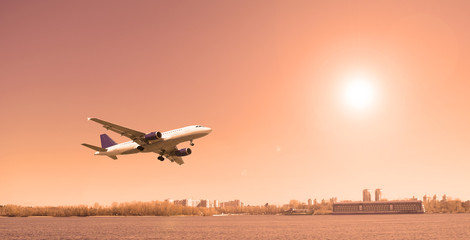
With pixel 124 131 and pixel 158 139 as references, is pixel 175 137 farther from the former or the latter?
pixel 124 131

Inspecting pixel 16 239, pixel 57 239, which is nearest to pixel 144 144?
pixel 57 239

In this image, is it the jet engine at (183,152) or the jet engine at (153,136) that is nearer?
the jet engine at (153,136)

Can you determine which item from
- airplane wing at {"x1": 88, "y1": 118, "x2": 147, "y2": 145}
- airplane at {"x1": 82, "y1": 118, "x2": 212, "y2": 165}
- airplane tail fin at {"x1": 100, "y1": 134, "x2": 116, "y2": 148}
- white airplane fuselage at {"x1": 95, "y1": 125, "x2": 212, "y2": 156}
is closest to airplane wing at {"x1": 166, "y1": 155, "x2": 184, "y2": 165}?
airplane at {"x1": 82, "y1": 118, "x2": 212, "y2": 165}

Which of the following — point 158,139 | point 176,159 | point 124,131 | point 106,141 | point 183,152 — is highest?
point 106,141

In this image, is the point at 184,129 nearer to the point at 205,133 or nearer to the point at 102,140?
the point at 205,133

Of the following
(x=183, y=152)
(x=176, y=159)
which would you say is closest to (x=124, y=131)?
(x=183, y=152)

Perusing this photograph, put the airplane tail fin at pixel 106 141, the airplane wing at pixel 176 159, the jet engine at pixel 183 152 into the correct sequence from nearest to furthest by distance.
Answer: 1. the jet engine at pixel 183 152
2. the airplane wing at pixel 176 159
3. the airplane tail fin at pixel 106 141

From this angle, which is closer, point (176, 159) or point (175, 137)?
point (175, 137)

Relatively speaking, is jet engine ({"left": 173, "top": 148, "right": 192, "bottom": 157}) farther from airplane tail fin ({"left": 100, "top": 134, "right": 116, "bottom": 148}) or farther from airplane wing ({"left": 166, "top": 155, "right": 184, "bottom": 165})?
airplane tail fin ({"left": 100, "top": 134, "right": 116, "bottom": 148})

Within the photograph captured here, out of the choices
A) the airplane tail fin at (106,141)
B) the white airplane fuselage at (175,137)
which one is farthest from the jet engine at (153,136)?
the airplane tail fin at (106,141)

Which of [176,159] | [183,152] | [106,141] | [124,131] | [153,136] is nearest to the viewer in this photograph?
[153,136]

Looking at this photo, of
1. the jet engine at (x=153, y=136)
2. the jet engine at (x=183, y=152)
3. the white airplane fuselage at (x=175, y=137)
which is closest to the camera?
the white airplane fuselage at (x=175, y=137)

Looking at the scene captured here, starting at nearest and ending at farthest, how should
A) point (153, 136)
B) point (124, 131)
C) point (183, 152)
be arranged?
point (153, 136) < point (124, 131) < point (183, 152)

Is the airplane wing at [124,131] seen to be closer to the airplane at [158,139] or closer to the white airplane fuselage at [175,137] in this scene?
A: the airplane at [158,139]
